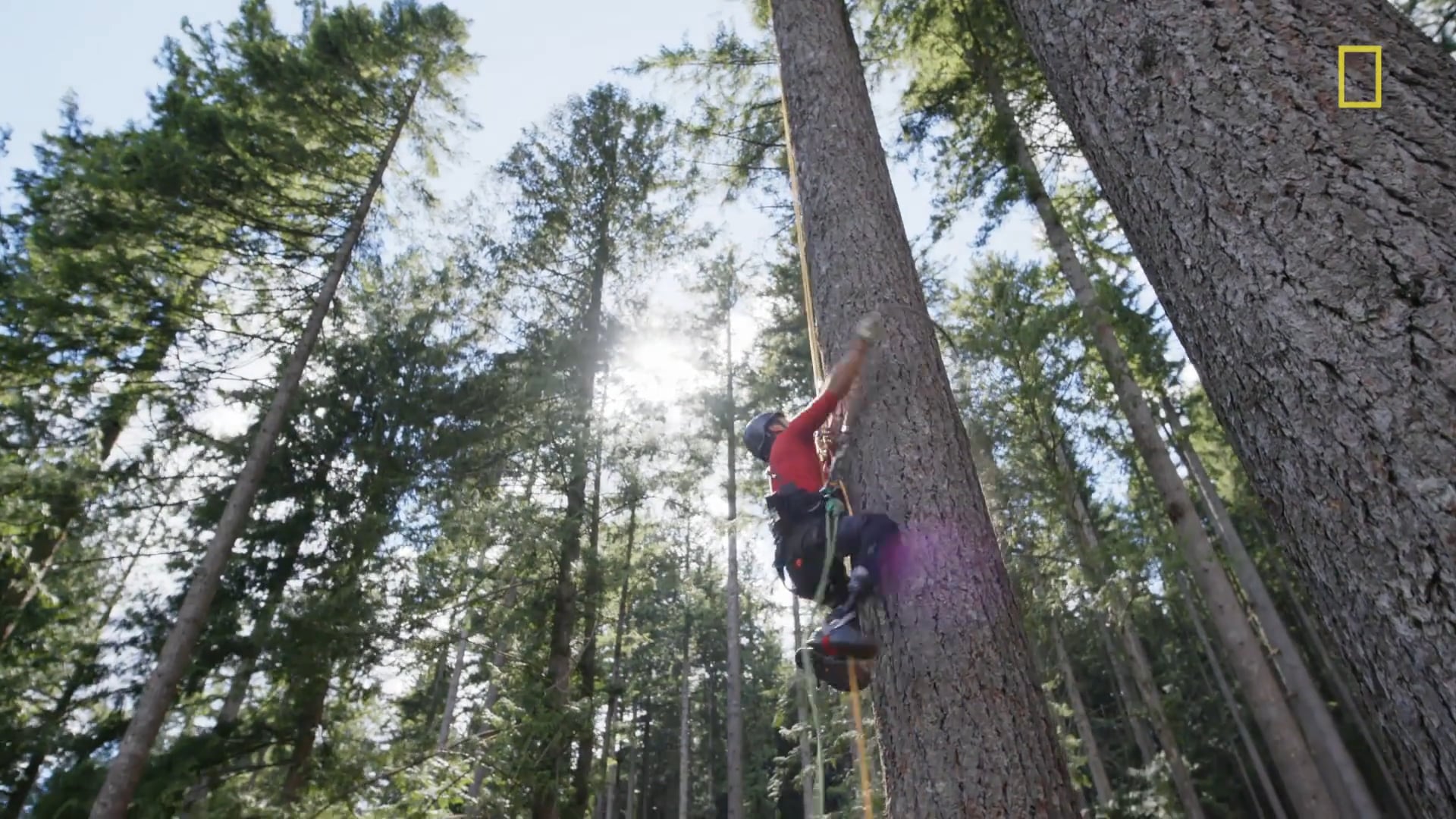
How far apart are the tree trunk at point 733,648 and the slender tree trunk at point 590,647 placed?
370cm

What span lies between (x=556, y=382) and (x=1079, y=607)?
32.6ft

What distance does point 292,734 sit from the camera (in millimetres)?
8672

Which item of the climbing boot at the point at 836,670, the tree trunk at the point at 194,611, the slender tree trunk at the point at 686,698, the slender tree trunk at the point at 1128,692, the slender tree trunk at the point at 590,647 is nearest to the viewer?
the climbing boot at the point at 836,670

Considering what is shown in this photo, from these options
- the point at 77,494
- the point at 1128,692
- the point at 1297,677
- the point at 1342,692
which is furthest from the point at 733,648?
the point at 1342,692

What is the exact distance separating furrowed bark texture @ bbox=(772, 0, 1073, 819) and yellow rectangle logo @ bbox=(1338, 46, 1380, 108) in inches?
64.1

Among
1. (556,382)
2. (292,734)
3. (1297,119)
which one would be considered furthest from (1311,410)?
(292,734)

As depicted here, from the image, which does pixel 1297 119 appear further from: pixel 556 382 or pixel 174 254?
pixel 174 254

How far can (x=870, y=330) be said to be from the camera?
3064mm

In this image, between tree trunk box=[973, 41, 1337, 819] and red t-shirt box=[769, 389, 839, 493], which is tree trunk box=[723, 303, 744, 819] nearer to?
tree trunk box=[973, 41, 1337, 819]

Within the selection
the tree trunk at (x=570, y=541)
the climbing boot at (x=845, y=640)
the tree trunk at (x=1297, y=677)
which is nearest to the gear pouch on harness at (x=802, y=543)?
the climbing boot at (x=845, y=640)

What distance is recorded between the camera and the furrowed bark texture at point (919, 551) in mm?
2145

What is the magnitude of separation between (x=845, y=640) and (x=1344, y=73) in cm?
216

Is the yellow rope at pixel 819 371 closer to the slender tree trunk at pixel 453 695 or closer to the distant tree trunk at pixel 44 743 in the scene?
the distant tree trunk at pixel 44 743

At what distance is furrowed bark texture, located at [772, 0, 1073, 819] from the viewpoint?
84.4 inches
